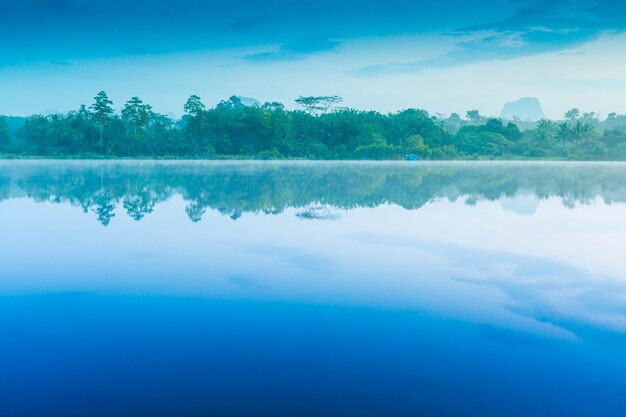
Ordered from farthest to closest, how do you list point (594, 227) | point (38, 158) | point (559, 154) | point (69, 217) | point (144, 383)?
1. point (559, 154)
2. point (38, 158)
3. point (69, 217)
4. point (594, 227)
5. point (144, 383)

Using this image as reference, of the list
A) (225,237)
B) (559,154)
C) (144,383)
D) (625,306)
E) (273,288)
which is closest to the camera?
(144,383)

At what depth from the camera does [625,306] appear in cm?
433

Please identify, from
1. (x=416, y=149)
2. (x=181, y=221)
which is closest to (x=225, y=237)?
(x=181, y=221)

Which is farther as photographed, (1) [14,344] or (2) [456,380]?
(1) [14,344]

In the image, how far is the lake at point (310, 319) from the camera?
2.78m

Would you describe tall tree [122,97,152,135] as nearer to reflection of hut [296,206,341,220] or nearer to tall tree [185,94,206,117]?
tall tree [185,94,206,117]

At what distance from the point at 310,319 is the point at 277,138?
39.9 m

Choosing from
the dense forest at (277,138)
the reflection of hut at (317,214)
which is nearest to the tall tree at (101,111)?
the dense forest at (277,138)

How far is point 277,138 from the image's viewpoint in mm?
43188

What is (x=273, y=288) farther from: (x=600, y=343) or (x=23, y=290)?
(x=600, y=343)

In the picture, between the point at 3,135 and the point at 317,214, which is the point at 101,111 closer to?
the point at 3,135

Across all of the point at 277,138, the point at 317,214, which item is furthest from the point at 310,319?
the point at 277,138

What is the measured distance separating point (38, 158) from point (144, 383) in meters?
43.6

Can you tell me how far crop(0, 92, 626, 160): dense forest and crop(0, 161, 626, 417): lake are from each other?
35096 mm
